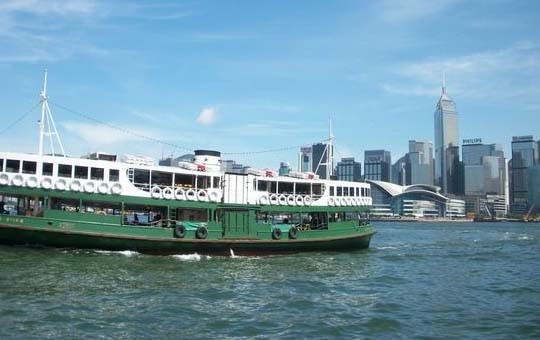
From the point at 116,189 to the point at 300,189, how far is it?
11.8 meters

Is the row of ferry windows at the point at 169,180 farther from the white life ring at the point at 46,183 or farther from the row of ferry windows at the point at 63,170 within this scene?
the white life ring at the point at 46,183

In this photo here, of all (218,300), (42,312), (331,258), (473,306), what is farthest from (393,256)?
(42,312)

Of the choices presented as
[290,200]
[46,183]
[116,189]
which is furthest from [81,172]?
[290,200]

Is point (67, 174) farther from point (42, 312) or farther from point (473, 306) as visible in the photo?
point (473, 306)

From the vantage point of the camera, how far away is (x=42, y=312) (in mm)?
14781

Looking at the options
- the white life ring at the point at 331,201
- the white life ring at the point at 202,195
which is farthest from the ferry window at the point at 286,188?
the white life ring at the point at 202,195

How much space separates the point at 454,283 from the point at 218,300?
1084 centimetres

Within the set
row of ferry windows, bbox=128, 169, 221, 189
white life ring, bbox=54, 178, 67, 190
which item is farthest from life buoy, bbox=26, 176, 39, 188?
row of ferry windows, bbox=128, 169, 221, 189

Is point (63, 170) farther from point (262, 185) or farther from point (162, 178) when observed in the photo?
point (262, 185)

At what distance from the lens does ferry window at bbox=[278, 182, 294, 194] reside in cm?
3334

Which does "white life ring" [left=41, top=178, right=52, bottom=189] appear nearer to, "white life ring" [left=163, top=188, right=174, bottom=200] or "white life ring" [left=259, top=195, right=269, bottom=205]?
"white life ring" [left=163, top=188, right=174, bottom=200]

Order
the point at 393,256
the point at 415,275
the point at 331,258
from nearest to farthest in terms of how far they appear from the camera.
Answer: the point at 415,275 → the point at 331,258 → the point at 393,256

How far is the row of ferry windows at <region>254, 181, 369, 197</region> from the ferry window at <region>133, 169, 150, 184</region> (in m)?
6.44

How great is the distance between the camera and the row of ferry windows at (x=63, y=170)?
2680 cm
